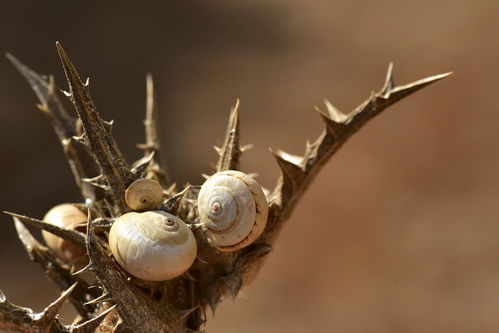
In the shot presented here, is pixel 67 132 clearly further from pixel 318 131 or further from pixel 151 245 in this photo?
pixel 318 131

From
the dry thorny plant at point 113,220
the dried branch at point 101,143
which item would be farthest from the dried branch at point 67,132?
the dried branch at point 101,143

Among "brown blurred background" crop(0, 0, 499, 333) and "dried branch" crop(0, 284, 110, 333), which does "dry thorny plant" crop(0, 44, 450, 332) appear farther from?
"brown blurred background" crop(0, 0, 499, 333)

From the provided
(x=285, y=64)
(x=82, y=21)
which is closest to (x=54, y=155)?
(x=82, y=21)

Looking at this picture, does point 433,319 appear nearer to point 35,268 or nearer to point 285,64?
A: point 285,64

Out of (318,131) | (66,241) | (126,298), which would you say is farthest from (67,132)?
(318,131)

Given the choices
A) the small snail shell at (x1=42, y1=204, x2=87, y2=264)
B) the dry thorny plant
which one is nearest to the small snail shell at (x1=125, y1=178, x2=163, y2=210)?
the dry thorny plant

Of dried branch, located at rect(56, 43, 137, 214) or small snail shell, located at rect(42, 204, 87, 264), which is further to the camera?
small snail shell, located at rect(42, 204, 87, 264)
